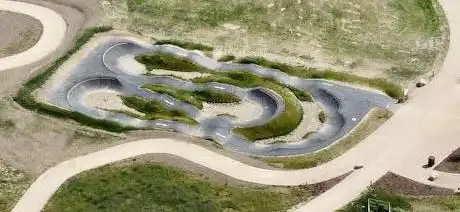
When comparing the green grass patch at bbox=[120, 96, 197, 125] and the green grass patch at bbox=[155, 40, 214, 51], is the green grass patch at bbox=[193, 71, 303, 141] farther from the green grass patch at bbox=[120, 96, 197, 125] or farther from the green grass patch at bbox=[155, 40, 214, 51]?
the green grass patch at bbox=[120, 96, 197, 125]

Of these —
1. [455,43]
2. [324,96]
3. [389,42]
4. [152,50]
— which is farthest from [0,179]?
[455,43]

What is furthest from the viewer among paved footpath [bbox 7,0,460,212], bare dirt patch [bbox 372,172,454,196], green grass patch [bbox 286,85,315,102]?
green grass patch [bbox 286,85,315,102]

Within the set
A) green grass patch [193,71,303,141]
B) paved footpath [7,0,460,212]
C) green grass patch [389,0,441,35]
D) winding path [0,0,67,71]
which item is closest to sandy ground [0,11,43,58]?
winding path [0,0,67,71]

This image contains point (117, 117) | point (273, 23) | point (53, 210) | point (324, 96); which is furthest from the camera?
point (273, 23)

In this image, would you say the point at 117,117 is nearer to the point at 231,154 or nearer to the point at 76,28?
the point at 231,154

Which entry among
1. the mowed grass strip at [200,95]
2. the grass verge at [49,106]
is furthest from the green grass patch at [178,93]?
the grass verge at [49,106]

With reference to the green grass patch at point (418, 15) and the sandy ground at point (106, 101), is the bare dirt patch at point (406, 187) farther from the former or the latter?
the green grass patch at point (418, 15)

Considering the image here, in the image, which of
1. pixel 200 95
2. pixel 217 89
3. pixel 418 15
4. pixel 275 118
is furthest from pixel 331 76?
pixel 418 15
